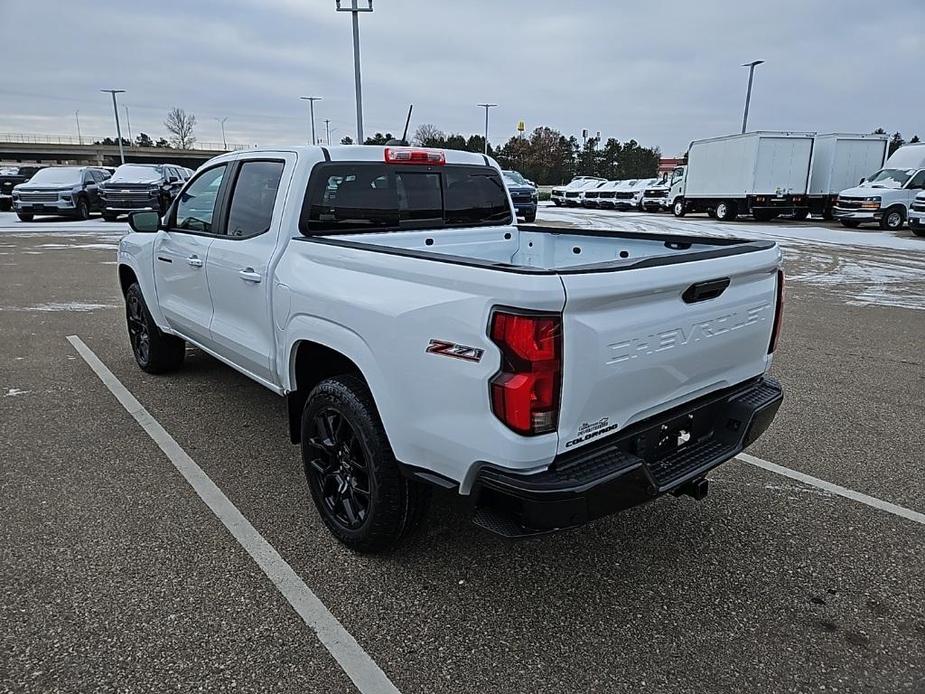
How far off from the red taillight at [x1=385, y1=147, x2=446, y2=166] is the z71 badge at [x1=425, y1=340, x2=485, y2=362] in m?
1.91

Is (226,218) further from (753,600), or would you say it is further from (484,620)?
(753,600)

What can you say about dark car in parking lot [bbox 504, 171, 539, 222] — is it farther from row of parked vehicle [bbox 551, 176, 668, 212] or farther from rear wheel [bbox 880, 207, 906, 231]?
row of parked vehicle [bbox 551, 176, 668, 212]

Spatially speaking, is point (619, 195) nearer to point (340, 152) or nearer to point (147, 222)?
point (147, 222)

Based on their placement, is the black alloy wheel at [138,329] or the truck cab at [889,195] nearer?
the black alloy wheel at [138,329]

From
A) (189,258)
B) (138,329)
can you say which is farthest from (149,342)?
(189,258)

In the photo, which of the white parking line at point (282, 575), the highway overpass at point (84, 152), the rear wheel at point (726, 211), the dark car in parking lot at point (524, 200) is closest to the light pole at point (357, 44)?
the dark car in parking lot at point (524, 200)

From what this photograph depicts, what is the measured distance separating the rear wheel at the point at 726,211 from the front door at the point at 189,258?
24084 mm

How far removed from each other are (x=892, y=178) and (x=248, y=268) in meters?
23.5

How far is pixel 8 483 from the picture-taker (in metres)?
3.80

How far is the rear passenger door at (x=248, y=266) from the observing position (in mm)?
3641

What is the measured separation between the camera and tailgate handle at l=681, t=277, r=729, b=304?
263 cm

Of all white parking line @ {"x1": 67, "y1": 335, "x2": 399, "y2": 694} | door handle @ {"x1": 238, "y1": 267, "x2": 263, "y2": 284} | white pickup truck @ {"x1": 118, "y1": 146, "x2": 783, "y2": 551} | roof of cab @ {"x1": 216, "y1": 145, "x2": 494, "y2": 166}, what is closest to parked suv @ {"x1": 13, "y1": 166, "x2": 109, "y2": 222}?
white parking line @ {"x1": 67, "y1": 335, "x2": 399, "y2": 694}

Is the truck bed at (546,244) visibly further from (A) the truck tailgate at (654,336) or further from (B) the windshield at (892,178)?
(B) the windshield at (892,178)

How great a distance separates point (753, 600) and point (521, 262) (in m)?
2.61
